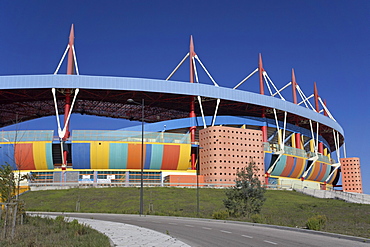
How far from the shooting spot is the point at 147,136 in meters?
68.4

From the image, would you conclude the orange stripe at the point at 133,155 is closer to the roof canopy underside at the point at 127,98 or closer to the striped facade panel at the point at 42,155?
the roof canopy underside at the point at 127,98

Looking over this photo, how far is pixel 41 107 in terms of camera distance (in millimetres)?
82375

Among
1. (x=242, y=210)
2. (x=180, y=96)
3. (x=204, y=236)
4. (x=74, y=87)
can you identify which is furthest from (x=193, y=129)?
(x=204, y=236)

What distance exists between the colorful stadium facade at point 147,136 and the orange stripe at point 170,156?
167 millimetres

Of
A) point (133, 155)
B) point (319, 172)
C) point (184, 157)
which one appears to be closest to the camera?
point (133, 155)

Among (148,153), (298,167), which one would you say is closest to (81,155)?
(148,153)

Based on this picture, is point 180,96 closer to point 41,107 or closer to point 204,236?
point 41,107

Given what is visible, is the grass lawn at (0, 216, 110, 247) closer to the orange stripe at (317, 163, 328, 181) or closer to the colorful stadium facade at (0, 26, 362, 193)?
the colorful stadium facade at (0, 26, 362, 193)

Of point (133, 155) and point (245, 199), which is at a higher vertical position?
point (133, 155)

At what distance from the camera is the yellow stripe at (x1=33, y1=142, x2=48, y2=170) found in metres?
64.9

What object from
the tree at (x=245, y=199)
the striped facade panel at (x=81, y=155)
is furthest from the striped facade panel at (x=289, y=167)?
the tree at (x=245, y=199)

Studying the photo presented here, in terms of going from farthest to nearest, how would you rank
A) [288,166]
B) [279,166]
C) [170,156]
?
[288,166] → [279,166] → [170,156]

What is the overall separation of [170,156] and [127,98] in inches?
524

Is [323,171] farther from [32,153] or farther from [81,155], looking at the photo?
[32,153]
